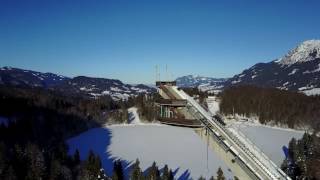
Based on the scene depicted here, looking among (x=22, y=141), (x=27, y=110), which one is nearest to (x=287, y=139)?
(x=22, y=141)

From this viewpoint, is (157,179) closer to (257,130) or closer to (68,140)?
(68,140)

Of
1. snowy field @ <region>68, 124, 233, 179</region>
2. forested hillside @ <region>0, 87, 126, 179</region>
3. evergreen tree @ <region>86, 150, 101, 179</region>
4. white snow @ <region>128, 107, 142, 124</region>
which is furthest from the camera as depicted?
white snow @ <region>128, 107, 142, 124</region>

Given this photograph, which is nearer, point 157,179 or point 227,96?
point 157,179

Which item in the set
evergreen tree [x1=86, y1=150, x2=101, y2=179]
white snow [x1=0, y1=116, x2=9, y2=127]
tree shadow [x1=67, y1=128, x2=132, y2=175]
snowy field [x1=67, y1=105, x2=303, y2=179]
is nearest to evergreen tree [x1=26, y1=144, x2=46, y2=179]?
evergreen tree [x1=86, y1=150, x2=101, y2=179]

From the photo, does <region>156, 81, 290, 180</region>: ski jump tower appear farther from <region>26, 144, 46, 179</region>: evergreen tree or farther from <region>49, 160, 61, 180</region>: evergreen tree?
<region>49, 160, 61, 180</region>: evergreen tree

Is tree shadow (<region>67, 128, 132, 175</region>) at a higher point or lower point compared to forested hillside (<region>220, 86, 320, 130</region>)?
lower

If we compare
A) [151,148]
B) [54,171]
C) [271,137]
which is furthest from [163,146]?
[54,171]
